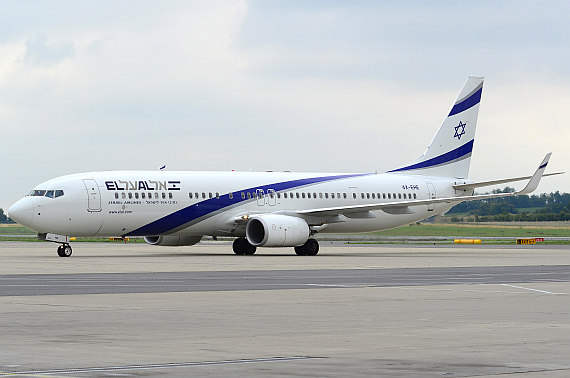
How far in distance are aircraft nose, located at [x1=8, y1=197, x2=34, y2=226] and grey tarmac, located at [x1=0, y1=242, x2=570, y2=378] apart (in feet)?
57.6

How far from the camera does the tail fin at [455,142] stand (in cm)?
6475

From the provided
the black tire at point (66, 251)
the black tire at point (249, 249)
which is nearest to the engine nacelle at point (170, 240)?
the black tire at point (249, 249)

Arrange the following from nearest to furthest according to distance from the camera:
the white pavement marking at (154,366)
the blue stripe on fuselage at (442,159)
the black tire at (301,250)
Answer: the white pavement marking at (154,366) < the black tire at (301,250) < the blue stripe on fuselage at (442,159)

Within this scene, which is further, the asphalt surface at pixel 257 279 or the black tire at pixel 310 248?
the black tire at pixel 310 248

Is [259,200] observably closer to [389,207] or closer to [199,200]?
[199,200]

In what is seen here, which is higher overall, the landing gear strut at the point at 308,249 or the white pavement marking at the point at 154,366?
the landing gear strut at the point at 308,249

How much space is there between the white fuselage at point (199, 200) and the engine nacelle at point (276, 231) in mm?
1036

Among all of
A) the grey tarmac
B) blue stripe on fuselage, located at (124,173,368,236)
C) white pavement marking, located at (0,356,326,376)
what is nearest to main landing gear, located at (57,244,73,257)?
blue stripe on fuselage, located at (124,173,368,236)

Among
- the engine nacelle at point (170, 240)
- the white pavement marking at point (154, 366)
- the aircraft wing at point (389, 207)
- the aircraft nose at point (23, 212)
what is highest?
the aircraft nose at point (23, 212)

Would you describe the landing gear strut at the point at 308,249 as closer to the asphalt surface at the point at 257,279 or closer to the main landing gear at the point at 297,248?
the main landing gear at the point at 297,248

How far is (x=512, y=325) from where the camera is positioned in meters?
17.9

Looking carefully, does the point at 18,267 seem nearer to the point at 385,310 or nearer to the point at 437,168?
the point at 385,310

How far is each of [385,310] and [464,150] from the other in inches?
1824

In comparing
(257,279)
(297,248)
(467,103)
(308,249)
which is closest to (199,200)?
(297,248)
